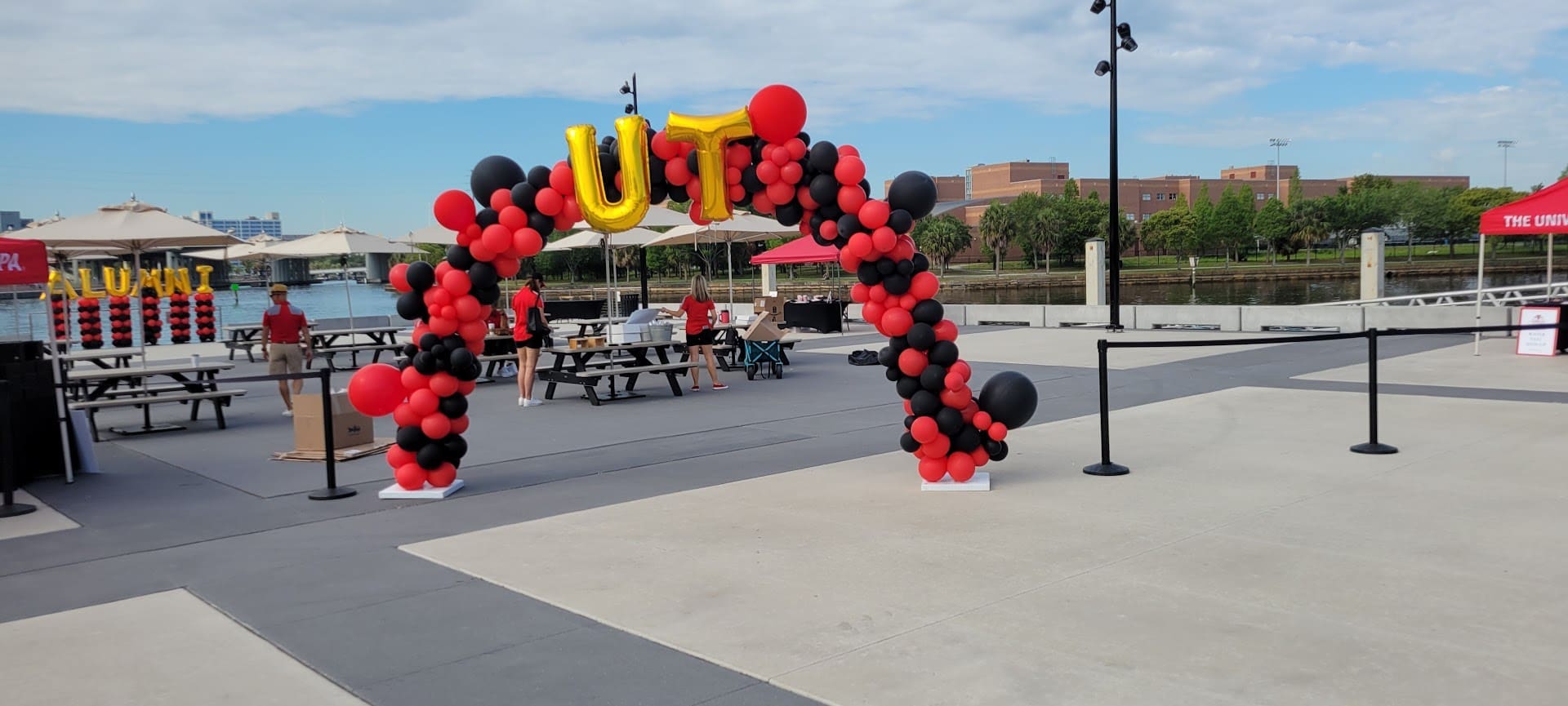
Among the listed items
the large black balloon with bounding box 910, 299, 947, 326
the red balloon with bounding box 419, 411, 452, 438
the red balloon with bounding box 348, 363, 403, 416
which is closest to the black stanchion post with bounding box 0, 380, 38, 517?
the red balloon with bounding box 348, 363, 403, 416

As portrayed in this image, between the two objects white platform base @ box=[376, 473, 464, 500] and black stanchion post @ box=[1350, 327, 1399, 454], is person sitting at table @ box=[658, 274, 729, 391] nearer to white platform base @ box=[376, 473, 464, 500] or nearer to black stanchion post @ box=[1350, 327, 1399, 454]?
white platform base @ box=[376, 473, 464, 500]

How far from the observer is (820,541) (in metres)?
6.78

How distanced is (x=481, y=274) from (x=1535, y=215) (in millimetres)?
15140

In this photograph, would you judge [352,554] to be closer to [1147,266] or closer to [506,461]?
[506,461]

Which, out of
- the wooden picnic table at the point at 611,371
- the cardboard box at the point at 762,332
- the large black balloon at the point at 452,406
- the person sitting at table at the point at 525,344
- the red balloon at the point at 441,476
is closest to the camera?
the red balloon at the point at 441,476

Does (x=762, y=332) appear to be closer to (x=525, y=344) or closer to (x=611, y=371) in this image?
(x=611, y=371)

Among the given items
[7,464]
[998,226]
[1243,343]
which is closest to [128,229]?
[7,464]

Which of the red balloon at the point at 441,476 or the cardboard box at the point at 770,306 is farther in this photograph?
the cardboard box at the point at 770,306

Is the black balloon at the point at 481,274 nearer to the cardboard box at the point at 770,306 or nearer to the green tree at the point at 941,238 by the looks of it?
the cardboard box at the point at 770,306

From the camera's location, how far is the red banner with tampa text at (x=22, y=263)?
9.01 meters

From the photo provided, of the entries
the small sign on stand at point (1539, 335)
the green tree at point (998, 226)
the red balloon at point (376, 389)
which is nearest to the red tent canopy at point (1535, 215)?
the small sign on stand at point (1539, 335)

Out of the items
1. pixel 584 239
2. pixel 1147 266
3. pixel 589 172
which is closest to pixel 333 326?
pixel 584 239

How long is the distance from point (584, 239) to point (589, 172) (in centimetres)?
1446

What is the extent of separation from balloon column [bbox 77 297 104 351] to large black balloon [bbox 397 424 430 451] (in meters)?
22.1
